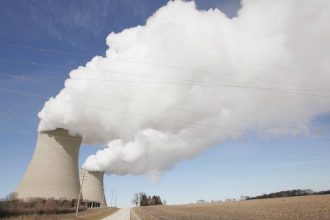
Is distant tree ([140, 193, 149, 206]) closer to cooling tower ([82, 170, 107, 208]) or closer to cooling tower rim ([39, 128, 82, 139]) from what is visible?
cooling tower ([82, 170, 107, 208])

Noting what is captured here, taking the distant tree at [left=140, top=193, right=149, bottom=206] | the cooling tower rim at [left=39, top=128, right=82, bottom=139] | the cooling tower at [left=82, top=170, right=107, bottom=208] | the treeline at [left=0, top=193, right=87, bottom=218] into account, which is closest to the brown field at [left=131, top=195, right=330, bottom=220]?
the treeline at [left=0, top=193, right=87, bottom=218]

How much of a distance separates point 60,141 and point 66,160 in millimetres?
2433

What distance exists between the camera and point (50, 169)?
133 feet

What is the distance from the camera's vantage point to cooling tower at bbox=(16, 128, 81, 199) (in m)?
40.8

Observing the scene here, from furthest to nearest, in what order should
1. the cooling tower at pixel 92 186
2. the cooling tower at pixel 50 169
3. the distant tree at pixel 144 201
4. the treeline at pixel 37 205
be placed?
the distant tree at pixel 144 201, the cooling tower at pixel 92 186, the cooling tower at pixel 50 169, the treeline at pixel 37 205

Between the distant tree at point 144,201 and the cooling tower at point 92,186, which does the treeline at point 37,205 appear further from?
the distant tree at point 144,201

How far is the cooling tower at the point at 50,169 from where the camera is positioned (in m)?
40.8

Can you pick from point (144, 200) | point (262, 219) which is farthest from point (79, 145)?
point (144, 200)

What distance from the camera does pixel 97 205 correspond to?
72125mm

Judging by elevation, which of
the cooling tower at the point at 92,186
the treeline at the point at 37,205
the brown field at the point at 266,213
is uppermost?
the cooling tower at the point at 92,186

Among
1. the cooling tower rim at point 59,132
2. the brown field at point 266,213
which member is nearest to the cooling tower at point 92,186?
the cooling tower rim at point 59,132

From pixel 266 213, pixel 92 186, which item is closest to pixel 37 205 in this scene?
pixel 92 186

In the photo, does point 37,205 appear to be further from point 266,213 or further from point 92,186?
point 266,213

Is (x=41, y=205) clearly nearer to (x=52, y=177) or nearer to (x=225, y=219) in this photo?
(x=52, y=177)
